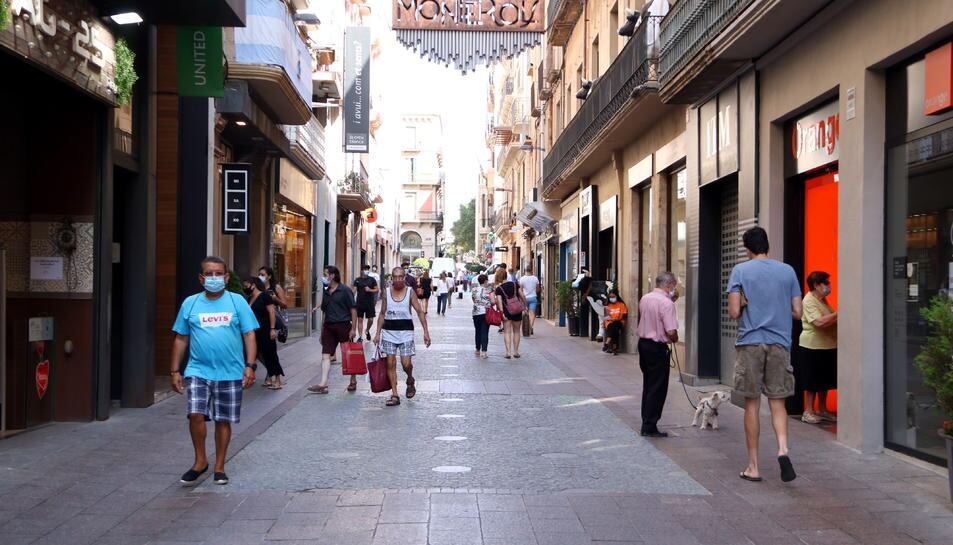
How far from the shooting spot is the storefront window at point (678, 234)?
1639 cm

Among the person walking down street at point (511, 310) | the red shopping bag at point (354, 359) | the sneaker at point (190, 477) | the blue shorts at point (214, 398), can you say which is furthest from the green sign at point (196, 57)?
the person walking down street at point (511, 310)

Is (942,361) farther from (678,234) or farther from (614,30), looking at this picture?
(614,30)

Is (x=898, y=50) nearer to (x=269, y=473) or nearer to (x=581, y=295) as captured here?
(x=269, y=473)

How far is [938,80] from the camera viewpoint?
744 cm

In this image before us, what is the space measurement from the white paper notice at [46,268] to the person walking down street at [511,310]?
976 centimetres

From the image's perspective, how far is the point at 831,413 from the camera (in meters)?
10.5

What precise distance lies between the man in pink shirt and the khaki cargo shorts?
76.8 inches

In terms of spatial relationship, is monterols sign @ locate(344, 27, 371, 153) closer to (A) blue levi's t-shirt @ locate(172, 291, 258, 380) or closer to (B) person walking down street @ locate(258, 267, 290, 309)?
(B) person walking down street @ locate(258, 267, 290, 309)

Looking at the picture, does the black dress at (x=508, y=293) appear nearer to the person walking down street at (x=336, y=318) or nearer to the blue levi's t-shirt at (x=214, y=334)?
the person walking down street at (x=336, y=318)

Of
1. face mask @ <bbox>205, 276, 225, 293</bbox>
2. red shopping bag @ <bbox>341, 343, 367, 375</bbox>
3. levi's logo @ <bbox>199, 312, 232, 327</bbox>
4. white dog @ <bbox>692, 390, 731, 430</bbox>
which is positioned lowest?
white dog @ <bbox>692, 390, 731, 430</bbox>

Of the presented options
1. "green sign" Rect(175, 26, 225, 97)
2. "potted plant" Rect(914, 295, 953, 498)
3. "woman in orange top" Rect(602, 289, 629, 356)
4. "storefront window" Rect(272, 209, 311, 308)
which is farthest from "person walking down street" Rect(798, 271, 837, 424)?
"storefront window" Rect(272, 209, 311, 308)

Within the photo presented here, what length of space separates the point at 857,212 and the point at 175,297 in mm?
9076

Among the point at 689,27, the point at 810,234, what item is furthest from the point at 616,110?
the point at 810,234

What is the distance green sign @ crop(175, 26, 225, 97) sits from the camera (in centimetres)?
1182
